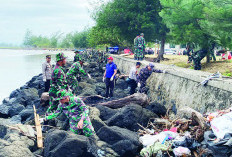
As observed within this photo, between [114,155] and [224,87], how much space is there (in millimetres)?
2789

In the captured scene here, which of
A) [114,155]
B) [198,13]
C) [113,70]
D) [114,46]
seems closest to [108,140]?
[114,155]

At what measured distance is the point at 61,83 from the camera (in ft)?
23.5

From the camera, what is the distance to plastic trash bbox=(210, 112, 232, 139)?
4730 millimetres

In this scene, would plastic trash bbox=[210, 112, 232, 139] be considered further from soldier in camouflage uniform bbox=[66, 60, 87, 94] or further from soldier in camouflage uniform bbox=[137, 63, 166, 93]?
soldier in camouflage uniform bbox=[66, 60, 87, 94]

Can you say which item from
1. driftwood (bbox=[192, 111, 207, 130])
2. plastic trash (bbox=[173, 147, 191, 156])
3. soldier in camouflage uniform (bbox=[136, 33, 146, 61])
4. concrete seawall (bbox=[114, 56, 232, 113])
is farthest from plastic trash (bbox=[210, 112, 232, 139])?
soldier in camouflage uniform (bbox=[136, 33, 146, 61])

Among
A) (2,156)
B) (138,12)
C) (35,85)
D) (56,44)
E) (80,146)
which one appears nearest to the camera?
(2,156)

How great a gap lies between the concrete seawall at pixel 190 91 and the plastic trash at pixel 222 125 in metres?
0.92

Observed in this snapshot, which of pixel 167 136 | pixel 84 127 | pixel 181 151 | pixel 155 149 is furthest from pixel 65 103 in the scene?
pixel 181 151

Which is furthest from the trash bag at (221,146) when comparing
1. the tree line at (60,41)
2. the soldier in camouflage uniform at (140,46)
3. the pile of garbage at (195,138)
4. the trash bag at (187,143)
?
the tree line at (60,41)

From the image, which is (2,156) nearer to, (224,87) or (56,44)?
(224,87)

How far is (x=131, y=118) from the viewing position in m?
7.47

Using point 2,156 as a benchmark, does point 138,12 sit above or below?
above

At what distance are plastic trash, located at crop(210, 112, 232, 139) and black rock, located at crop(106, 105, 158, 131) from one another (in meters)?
2.62

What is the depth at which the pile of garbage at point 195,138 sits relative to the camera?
4696mm
